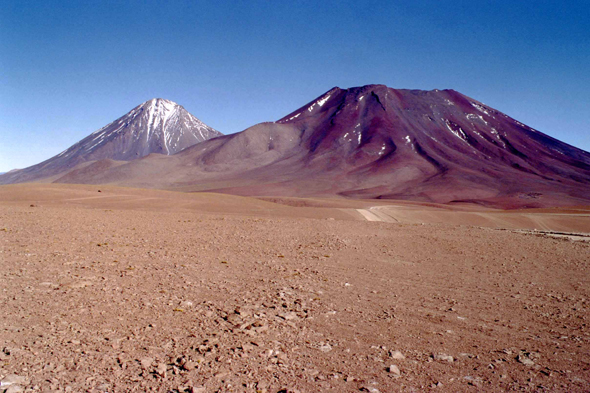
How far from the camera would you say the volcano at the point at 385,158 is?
93625mm

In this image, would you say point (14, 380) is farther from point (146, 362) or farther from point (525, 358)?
point (525, 358)

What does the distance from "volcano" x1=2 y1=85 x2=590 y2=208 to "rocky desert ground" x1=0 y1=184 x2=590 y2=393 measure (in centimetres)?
7009

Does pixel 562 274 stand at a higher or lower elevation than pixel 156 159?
lower

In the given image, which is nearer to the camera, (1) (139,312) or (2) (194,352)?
(2) (194,352)

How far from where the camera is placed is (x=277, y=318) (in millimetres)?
4996

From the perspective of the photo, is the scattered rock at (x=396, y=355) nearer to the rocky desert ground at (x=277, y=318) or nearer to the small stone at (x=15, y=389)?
the rocky desert ground at (x=277, y=318)

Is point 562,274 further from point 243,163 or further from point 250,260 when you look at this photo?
point 243,163

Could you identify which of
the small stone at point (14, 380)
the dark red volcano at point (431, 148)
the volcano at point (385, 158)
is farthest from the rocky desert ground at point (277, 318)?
the dark red volcano at point (431, 148)

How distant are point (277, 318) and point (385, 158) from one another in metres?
115

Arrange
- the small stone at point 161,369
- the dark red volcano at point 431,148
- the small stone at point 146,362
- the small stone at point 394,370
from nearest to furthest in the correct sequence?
the small stone at point 161,369, the small stone at point 146,362, the small stone at point 394,370, the dark red volcano at point 431,148

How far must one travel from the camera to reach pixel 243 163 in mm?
124562

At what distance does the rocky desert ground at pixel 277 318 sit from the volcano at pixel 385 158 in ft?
230

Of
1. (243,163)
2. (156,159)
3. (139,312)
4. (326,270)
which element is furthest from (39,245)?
(156,159)

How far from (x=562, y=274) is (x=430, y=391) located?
254 inches
